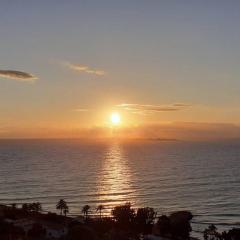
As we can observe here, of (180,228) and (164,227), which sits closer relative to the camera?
(180,228)

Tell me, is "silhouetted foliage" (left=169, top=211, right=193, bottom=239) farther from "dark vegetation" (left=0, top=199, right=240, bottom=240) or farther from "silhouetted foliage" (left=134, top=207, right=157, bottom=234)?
"silhouetted foliage" (left=134, top=207, right=157, bottom=234)

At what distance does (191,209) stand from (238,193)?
25716 millimetres

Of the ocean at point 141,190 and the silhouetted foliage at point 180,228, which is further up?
the ocean at point 141,190

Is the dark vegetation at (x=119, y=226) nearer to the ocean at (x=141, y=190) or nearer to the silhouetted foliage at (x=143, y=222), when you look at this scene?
the silhouetted foliage at (x=143, y=222)

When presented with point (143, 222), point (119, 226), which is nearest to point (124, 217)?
point (119, 226)

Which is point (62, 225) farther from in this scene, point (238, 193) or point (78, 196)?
point (238, 193)

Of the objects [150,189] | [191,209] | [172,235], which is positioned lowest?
[172,235]

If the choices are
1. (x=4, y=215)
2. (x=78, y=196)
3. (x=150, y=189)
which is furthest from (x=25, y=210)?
(x=150, y=189)

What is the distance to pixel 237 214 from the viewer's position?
104 metres

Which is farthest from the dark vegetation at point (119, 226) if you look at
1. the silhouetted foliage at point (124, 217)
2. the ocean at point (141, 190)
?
the ocean at point (141, 190)

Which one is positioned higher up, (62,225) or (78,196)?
(78,196)

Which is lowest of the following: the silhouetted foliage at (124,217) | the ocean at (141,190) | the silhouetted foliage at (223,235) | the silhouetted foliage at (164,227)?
the silhouetted foliage at (223,235)


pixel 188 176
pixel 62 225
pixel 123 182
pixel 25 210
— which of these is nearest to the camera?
pixel 62 225

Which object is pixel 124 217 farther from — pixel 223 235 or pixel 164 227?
pixel 223 235
